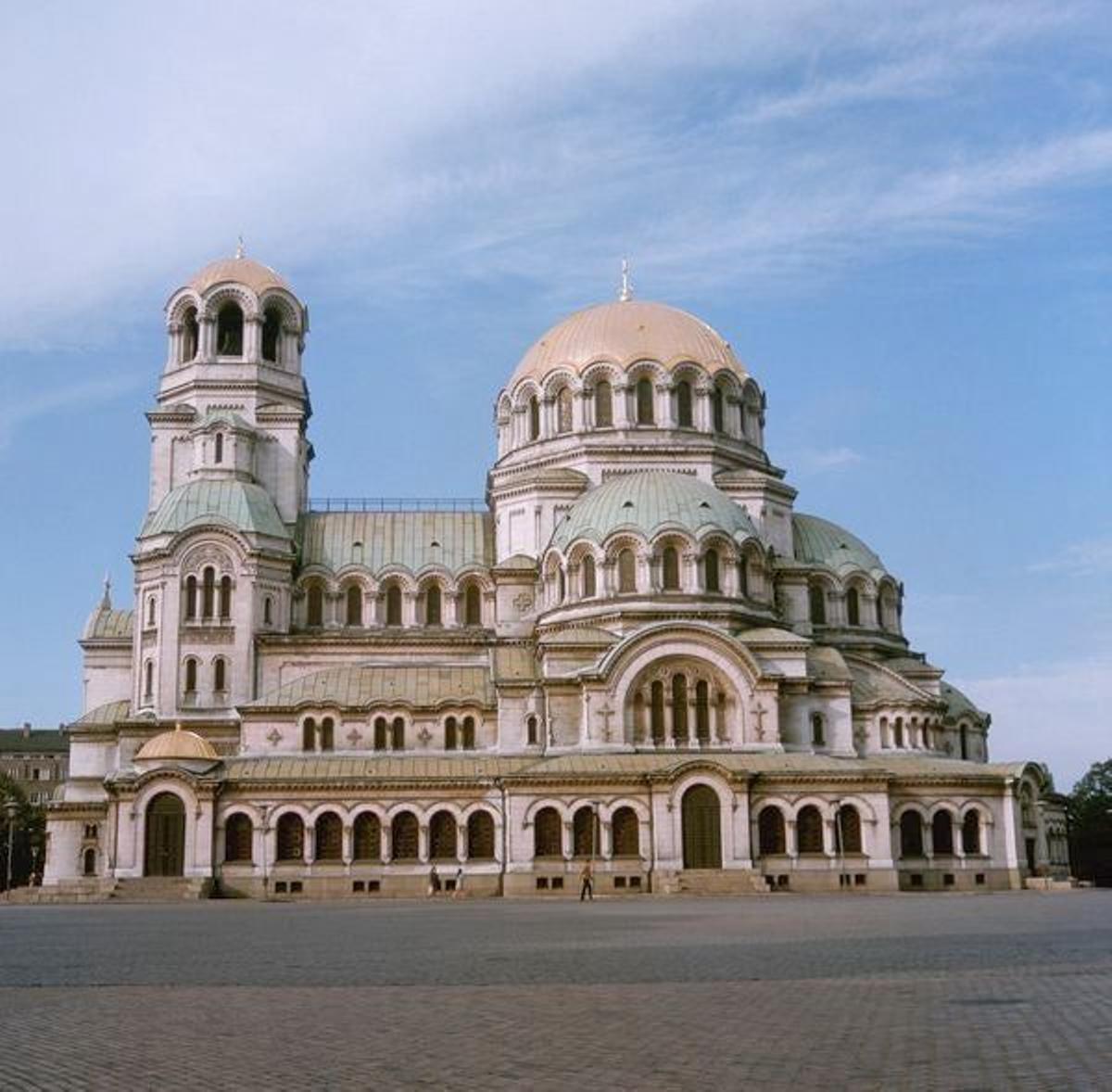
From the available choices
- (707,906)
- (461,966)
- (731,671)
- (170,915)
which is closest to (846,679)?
(731,671)

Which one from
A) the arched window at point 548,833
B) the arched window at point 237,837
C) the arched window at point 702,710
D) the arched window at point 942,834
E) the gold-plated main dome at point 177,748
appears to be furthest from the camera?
the arched window at point 702,710

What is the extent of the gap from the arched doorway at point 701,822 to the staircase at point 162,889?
18.2m

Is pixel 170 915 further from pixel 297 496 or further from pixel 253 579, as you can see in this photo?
pixel 297 496

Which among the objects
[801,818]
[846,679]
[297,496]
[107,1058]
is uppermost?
[297,496]

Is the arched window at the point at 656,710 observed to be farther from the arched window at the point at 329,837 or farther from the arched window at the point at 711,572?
the arched window at the point at 329,837

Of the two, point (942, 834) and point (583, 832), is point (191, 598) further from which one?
point (942, 834)

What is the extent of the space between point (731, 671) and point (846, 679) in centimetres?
588

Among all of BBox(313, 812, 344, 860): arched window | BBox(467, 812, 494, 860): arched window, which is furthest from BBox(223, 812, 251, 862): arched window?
BBox(467, 812, 494, 860): arched window

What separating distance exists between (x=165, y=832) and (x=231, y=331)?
87.0 ft

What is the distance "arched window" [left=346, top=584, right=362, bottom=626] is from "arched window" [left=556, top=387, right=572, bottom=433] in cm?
1236

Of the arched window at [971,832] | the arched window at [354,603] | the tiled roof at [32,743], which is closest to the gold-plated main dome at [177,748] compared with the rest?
the arched window at [354,603]

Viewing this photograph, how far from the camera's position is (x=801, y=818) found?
59094mm

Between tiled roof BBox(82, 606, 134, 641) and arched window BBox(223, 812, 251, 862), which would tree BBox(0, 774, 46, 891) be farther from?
arched window BBox(223, 812, 251, 862)

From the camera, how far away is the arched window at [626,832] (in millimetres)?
58031
